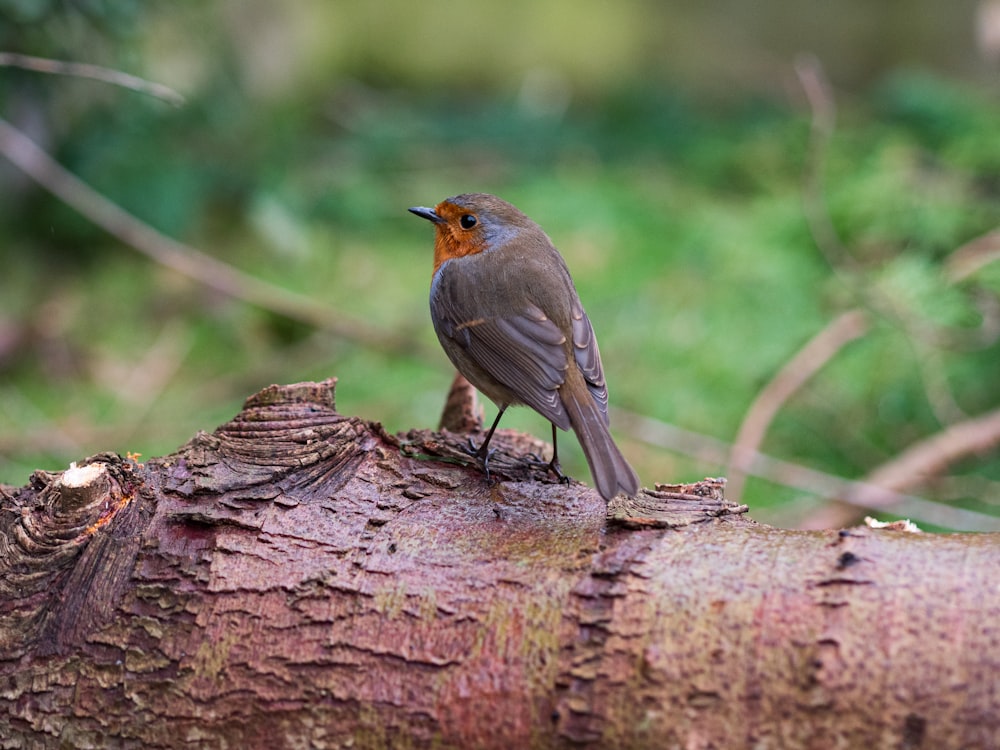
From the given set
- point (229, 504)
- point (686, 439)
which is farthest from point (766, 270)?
point (229, 504)

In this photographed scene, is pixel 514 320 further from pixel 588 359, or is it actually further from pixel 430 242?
pixel 430 242

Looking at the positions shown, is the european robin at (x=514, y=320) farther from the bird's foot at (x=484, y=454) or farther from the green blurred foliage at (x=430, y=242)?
the green blurred foliage at (x=430, y=242)

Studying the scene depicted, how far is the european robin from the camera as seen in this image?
100 inches

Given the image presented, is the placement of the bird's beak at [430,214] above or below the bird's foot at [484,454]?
above

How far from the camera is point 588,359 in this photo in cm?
269

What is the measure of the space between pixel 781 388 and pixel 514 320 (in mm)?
2092

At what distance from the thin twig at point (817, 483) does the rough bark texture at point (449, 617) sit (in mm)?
2049

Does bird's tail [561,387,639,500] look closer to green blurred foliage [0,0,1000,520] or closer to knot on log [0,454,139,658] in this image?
knot on log [0,454,139,658]

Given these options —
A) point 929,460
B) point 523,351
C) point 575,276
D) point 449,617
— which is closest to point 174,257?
point 575,276

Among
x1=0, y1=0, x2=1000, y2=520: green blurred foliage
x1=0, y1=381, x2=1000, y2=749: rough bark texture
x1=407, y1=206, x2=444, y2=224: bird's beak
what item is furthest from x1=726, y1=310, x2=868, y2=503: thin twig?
x1=0, y1=381, x2=1000, y2=749: rough bark texture

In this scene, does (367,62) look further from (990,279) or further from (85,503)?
(85,503)

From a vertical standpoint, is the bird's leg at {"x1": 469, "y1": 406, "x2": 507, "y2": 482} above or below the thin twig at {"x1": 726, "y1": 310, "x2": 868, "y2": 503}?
below

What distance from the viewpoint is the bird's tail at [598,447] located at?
2.00 metres

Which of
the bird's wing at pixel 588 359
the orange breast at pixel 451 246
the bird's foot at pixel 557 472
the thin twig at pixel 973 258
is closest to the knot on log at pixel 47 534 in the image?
the bird's foot at pixel 557 472
